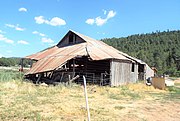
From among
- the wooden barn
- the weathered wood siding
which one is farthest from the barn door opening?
the weathered wood siding

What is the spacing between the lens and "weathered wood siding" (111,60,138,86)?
82.3 feet

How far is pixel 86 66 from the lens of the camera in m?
27.3

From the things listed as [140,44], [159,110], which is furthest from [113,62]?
[140,44]

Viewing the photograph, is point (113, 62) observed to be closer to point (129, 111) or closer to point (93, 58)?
point (93, 58)

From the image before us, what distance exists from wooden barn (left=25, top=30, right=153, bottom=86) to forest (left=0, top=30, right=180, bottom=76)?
49408 millimetres

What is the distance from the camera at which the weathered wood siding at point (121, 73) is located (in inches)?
988

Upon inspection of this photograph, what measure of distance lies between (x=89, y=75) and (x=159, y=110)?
49.9 feet

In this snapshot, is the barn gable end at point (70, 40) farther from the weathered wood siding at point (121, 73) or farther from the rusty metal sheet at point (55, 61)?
the weathered wood siding at point (121, 73)

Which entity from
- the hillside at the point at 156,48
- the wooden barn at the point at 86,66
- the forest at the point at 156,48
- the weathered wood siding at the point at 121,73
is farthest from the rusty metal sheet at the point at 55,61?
the hillside at the point at 156,48

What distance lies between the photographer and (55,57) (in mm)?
26609

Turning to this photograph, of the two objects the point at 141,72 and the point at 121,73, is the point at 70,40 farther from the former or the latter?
the point at 141,72

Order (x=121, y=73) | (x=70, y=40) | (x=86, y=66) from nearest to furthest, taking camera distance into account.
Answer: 1. (x=121, y=73)
2. (x=86, y=66)
3. (x=70, y=40)

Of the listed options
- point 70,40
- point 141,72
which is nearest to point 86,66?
point 70,40

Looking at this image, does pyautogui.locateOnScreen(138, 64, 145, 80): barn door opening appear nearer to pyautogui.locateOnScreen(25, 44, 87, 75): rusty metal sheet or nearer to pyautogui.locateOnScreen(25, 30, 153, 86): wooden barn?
pyautogui.locateOnScreen(25, 30, 153, 86): wooden barn
